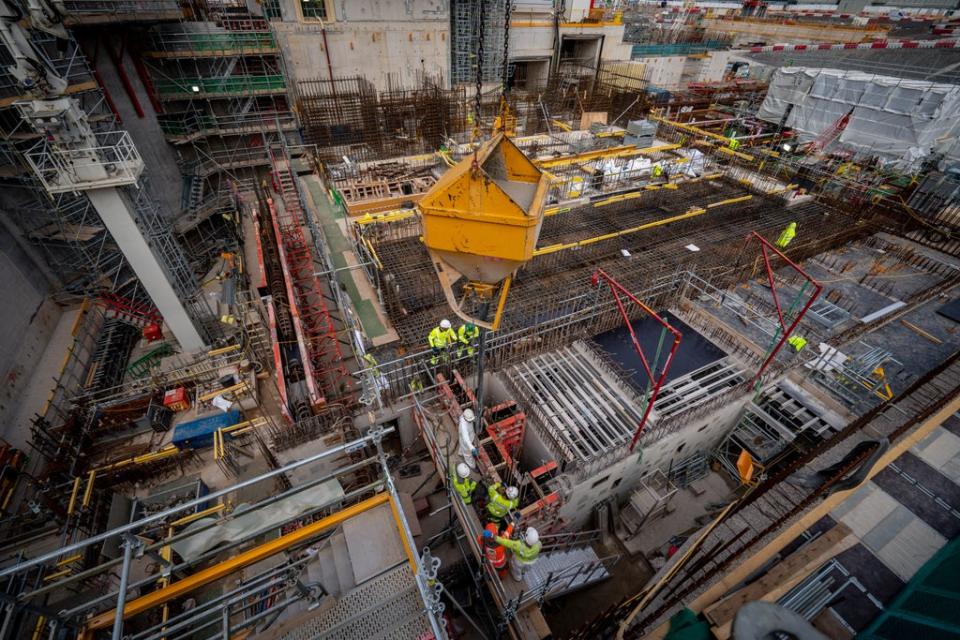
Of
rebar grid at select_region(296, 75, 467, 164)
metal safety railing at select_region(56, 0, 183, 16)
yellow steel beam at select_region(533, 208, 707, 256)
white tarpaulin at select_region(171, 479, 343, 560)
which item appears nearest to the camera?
white tarpaulin at select_region(171, 479, 343, 560)

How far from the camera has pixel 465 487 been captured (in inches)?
261

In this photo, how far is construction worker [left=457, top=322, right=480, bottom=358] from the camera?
876 centimetres

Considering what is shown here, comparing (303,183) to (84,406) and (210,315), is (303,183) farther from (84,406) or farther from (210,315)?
(84,406)

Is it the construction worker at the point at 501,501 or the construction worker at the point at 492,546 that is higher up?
the construction worker at the point at 501,501

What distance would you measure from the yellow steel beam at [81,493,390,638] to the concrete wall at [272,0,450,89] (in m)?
23.2

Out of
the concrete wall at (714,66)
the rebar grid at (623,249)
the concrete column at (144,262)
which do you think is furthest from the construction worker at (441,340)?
the concrete wall at (714,66)

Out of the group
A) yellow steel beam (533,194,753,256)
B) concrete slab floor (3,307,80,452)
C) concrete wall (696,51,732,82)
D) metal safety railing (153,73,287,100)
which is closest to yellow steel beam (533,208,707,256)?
yellow steel beam (533,194,753,256)

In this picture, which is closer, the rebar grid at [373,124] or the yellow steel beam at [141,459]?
the yellow steel beam at [141,459]

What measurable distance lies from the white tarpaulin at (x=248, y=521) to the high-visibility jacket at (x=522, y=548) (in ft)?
8.33

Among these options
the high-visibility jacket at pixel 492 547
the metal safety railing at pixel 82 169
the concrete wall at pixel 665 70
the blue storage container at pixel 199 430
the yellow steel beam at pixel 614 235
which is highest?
A: the concrete wall at pixel 665 70

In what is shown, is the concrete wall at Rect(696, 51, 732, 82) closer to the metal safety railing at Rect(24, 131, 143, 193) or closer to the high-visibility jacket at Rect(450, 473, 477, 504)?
the metal safety railing at Rect(24, 131, 143, 193)

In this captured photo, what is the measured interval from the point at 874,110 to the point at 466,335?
85.5 ft

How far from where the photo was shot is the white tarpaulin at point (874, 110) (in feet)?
60.9

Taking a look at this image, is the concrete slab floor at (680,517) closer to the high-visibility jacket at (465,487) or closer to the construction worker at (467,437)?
the high-visibility jacket at (465,487)
